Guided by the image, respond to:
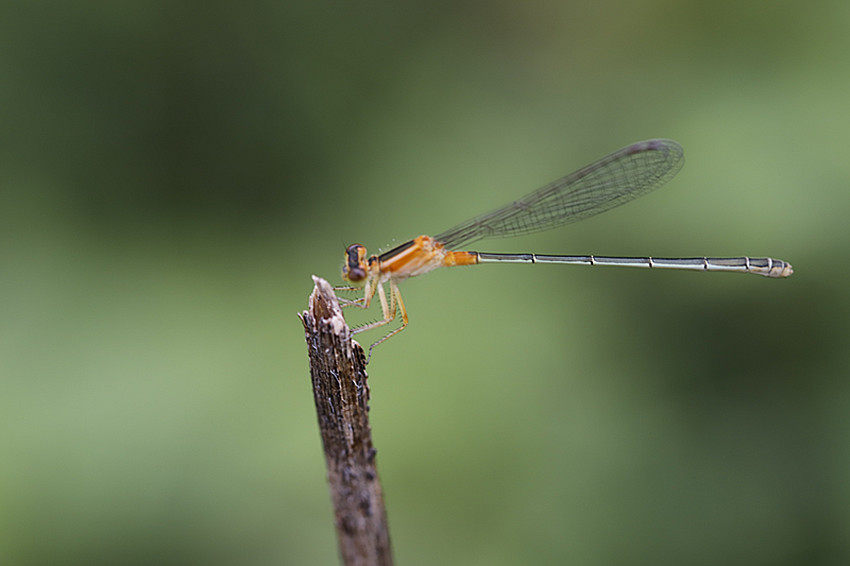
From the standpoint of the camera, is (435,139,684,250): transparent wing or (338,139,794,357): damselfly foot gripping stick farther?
(435,139,684,250): transparent wing

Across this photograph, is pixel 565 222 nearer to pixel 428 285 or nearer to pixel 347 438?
pixel 428 285

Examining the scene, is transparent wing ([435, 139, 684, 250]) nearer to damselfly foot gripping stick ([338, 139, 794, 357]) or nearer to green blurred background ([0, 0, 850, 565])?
damselfly foot gripping stick ([338, 139, 794, 357])

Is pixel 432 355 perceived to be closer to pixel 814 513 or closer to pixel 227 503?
pixel 227 503

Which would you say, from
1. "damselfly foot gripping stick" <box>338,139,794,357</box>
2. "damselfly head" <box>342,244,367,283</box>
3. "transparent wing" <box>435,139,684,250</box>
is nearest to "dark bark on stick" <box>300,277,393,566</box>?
"damselfly head" <box>342,244,367,283</box>

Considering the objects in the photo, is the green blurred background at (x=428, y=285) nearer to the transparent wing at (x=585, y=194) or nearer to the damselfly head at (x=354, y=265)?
the transparent wing at (x=585, y=194)

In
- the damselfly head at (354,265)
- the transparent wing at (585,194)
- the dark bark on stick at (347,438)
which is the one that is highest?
the transparent wing at (585,194)

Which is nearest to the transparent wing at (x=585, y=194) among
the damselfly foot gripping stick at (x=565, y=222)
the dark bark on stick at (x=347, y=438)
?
the damselfly foot gripping stick at (x=565, y=222)

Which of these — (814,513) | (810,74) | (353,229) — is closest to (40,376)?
(353,229)
